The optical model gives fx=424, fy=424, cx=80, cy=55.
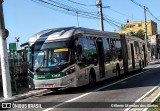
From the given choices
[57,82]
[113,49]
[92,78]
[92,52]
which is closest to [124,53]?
[113,49]

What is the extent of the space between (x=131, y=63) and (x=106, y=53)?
25.0 ft

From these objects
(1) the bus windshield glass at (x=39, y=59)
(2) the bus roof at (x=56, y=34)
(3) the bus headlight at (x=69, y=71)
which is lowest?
(3) the bus headlight at (x=69, y=71)

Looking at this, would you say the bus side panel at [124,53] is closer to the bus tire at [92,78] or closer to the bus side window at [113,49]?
the bus side window at [113,49]

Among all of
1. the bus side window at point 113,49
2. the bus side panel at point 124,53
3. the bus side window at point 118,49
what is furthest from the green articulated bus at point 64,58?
the bus side panel at point 124,53

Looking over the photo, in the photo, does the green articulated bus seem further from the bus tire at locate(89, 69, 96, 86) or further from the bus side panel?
the bus side panel

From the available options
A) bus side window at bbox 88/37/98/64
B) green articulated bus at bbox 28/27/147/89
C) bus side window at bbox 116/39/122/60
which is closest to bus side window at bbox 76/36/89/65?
green articulated bus at bbox 28/27/147/89

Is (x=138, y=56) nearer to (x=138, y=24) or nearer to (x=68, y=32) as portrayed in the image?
(x=68, y=32)

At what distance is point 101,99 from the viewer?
16266 millimetres

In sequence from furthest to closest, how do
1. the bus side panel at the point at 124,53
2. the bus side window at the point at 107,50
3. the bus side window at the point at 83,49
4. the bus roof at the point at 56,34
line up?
the bus side panel at the point at 124,53, the bus side window at the point at 107,50, the bus side window at the point at 83,49, the bus roof at the point at 56,34

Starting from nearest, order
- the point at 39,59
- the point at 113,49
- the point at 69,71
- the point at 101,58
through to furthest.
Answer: the point at 69,71, the point at 39,59, the point at 101,58, the point at 113,49

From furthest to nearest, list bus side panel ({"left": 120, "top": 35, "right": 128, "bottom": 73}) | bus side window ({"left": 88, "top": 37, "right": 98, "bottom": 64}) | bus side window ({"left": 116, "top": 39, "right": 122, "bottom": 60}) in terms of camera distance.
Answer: bus side panel ({"left": 120, "top": 35, "right": 128, "bottom": 73}) → bus side window ({"left": 116, "top": 39, "right": 122, "bottom": 60}) → bus side window ({"left": 88, "top": 37, "right": 98, "bottom": 64})

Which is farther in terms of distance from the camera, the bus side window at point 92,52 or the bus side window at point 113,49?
the bus side window at point 113,49

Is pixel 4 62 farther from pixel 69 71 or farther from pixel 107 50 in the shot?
pixel 107 50

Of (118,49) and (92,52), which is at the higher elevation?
(118,49)
